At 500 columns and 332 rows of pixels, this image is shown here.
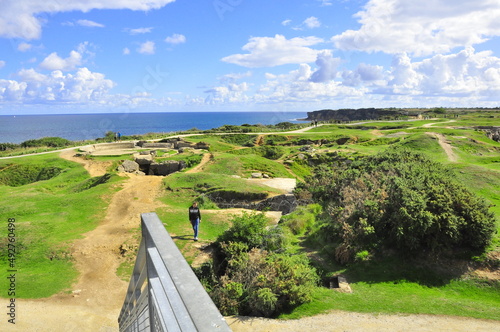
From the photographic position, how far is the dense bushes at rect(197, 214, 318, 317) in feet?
34.2

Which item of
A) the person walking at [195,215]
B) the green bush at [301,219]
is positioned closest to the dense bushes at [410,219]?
the green bush at [301,219]

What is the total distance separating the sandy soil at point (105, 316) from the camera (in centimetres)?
924

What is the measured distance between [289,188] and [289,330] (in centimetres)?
1675

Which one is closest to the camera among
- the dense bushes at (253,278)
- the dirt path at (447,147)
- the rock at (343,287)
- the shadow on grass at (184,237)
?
the dense bushes at (253,278)

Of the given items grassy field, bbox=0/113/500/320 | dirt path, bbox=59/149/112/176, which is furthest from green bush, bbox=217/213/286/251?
dirt path, bbox=59/149/112/176

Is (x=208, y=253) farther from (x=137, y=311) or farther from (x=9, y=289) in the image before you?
(x=137, y=311)

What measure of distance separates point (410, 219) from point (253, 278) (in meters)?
6.20

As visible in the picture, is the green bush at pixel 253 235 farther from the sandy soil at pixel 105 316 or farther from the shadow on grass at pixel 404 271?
the sandy soil at pixel 105 316

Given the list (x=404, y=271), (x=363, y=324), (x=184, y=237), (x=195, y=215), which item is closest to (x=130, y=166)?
(x=184, y=237)

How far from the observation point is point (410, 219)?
40.4ft

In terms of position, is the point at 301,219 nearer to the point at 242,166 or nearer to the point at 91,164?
the point at 242,166

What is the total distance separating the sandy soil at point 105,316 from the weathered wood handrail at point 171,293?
7.31m

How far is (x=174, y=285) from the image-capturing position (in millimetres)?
2193

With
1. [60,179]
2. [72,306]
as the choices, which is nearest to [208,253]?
[72,306]
